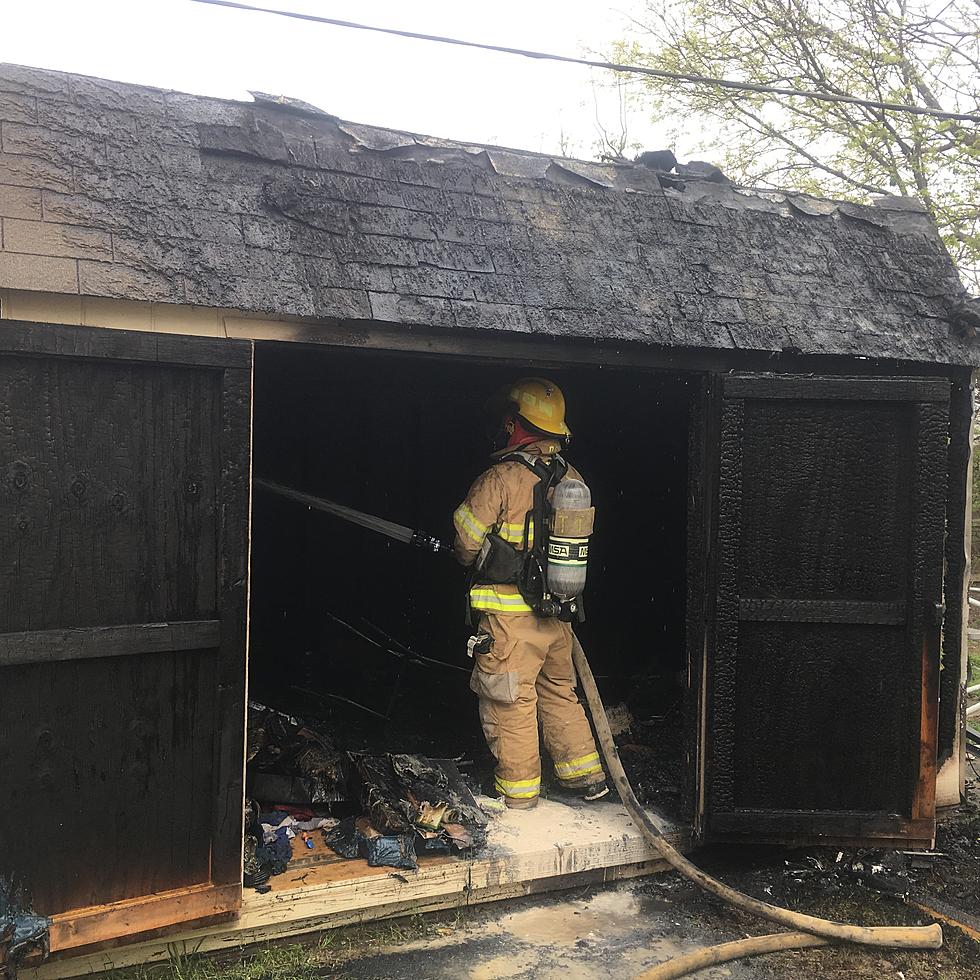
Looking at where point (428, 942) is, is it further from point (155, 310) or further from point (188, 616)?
point (155, 310)

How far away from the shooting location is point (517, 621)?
4.32 meters

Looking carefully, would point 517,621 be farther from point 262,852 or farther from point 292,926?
point 292,926

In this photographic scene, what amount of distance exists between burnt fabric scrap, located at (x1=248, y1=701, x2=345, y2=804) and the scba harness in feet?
3.80

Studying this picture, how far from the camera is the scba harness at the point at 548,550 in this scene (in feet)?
13.8

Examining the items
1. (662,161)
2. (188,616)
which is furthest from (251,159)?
(662,161)

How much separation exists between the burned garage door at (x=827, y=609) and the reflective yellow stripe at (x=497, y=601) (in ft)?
3.25

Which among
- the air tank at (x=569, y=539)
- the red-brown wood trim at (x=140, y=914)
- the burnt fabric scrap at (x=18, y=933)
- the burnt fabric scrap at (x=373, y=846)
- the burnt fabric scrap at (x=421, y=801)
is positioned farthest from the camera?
the air tank at (x=569, y=539)

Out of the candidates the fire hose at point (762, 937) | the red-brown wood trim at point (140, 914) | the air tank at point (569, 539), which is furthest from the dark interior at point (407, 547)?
the red-brown wood trim at point (140, 914)

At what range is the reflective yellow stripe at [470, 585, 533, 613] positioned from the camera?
14.2 feet

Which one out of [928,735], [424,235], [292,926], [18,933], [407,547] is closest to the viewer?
[18,933]

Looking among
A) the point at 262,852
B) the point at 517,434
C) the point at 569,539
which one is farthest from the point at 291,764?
the point at 517,434

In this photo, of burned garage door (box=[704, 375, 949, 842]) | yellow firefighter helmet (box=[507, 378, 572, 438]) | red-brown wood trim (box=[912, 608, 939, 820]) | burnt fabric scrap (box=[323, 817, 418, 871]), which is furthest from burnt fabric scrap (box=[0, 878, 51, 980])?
red-brown wood trim (box=[912, 608, 939, 820])

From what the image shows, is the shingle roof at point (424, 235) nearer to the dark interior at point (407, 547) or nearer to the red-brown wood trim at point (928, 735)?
the red-brown wood trim at point (928, 735)

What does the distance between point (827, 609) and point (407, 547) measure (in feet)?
11.9
